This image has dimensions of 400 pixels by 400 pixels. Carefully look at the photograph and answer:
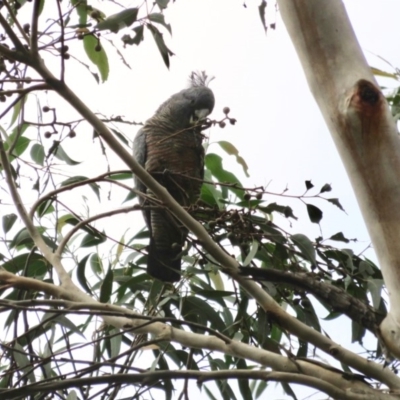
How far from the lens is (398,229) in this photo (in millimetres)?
1090

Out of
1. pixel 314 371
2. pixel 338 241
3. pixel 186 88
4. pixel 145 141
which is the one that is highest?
pixel 186 88

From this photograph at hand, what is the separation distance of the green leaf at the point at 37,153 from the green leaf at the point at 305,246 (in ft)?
2.59

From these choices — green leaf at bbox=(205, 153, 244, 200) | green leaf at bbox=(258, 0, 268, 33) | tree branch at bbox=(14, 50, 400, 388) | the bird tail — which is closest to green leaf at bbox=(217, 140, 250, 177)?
green leaf at bbox=(205, 153, 244, 200)

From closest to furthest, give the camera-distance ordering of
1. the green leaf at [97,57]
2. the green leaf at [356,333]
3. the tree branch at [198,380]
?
1. the tree branch at [198,380]
2. the green leaf at [356,333]
3. the green leaf at [97,57]

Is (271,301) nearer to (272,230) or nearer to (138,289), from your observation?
(272,230)

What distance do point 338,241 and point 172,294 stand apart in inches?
18.8

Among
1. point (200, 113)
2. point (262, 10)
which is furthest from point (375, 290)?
point (200, 113)

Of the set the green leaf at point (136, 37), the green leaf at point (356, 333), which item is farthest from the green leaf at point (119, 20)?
the green leaf at point (356, 333)

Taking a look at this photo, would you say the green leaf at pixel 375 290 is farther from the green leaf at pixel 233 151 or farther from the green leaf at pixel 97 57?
the green leaf at pixel 97 57

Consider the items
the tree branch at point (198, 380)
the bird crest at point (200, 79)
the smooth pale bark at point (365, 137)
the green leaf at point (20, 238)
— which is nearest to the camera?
the tree branch at point (198, 380)

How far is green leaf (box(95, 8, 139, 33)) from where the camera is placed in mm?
1474

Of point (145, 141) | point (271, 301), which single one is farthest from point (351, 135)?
point (145, 141)

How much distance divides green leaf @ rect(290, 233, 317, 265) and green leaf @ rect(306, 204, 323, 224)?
5 centimetres

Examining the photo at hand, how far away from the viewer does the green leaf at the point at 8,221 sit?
5.46 ft
